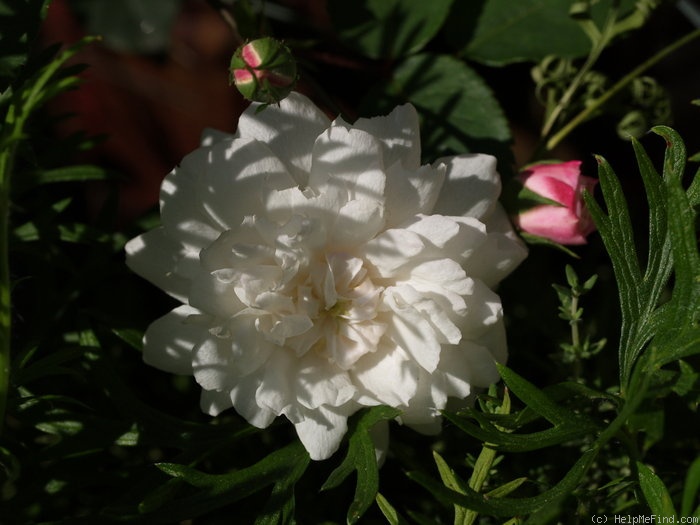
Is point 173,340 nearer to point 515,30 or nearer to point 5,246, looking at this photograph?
point 5,246

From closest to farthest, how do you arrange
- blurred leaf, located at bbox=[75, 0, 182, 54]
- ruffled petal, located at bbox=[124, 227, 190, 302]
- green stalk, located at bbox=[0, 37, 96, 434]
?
green stalk, located at bbox=[0, 37, 96, 434], ruffled petal, located at bbox=[124, 227, 190, 302], blurred leaf, located at bbox=[75, 0, 182, 54]

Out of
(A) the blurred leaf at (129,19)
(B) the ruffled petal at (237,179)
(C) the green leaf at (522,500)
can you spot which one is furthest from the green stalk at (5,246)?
(A) the blurred leaf at (129,19)

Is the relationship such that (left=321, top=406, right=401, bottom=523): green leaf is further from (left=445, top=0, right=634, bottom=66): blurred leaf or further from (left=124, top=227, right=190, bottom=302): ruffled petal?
(left=445, top=0, right=634, bottom=66): blurred leaf

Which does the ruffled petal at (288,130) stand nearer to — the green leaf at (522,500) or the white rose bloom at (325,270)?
the white rose bloom at (325,270)

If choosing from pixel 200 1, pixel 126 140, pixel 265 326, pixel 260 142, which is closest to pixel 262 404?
pixel 265 326

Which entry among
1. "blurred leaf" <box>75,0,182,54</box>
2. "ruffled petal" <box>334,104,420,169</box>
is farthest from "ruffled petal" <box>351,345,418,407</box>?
"blurred leaf" <box>75,0,182,54</box>

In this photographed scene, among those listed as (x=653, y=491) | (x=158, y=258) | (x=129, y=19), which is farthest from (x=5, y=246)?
(x=129, y=19)

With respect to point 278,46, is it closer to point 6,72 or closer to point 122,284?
point 6,72
